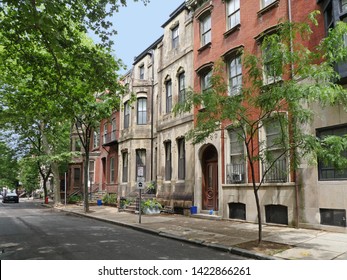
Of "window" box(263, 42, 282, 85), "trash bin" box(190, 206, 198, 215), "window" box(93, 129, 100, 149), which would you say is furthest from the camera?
"window" box(93, 129, 100, 149)

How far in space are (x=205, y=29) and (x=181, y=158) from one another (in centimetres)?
732

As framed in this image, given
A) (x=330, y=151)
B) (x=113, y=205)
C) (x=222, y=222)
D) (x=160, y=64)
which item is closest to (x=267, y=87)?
(x=330, y=151)

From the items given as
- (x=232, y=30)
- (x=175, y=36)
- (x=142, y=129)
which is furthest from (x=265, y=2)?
(x=142, y=129)

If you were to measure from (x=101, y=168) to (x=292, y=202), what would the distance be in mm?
23301

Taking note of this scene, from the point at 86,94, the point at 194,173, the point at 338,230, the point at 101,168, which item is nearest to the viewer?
the point at 338,230

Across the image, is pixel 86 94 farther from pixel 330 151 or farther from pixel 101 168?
pixel 101 168

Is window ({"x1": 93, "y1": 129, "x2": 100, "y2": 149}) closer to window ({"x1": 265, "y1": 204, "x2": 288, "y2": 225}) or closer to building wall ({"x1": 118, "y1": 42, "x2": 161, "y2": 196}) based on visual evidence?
building wall ({"x1": 118, "y1": 42, "x2": 161, "y2": 196})

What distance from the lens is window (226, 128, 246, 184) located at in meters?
15.3

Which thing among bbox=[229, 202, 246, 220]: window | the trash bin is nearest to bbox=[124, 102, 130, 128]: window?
the trash bin

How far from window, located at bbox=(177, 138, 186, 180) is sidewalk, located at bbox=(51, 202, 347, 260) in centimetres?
481

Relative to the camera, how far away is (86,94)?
14656 mm

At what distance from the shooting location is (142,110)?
25281 mm

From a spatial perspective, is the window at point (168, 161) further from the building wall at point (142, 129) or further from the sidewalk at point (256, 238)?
the sidewalk at point (256, 238)

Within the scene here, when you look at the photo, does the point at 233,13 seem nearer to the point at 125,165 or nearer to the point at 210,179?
the point at 210,179
